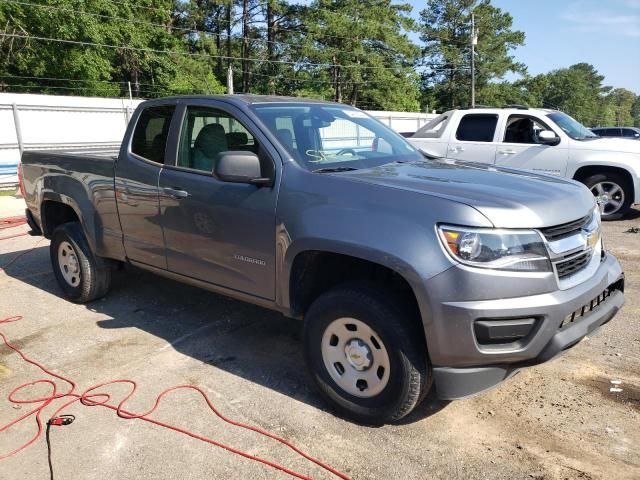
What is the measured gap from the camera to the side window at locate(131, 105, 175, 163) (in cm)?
435

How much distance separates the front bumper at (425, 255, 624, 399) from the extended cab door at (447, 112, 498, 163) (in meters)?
6.78

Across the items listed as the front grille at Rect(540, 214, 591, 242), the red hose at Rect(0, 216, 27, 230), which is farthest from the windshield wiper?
the red hose at Rect(0, 216, 27, 230)

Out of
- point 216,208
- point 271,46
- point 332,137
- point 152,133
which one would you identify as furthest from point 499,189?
point 271,46

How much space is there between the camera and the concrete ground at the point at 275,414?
2.86 meters

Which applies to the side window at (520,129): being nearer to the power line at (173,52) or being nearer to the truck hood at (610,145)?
the truck hood at (610,145)

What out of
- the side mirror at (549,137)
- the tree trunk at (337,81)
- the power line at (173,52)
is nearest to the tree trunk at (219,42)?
the power line at (173,52)

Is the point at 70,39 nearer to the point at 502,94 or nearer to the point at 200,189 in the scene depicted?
the point at 200,189

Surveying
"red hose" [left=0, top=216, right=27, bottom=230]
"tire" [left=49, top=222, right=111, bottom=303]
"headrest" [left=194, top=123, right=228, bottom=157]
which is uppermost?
"headrest" [left=194, top=123, right=228, bottom=157]

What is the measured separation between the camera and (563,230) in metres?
2.94

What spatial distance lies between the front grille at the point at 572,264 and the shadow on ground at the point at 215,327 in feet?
3.74

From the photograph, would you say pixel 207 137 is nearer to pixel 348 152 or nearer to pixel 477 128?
pixel 348 152

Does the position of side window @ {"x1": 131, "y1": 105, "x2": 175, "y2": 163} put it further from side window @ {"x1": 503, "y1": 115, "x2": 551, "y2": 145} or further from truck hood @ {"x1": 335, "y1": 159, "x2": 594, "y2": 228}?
side window @ {"x1": 503, "y1": 115, "x2": 551, "y2": 145}

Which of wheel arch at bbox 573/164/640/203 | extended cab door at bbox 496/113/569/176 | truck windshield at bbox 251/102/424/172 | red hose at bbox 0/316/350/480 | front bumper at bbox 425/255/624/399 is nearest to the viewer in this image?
front bumper at bbox 425/255/624/399

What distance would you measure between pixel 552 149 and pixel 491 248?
6.98 m
